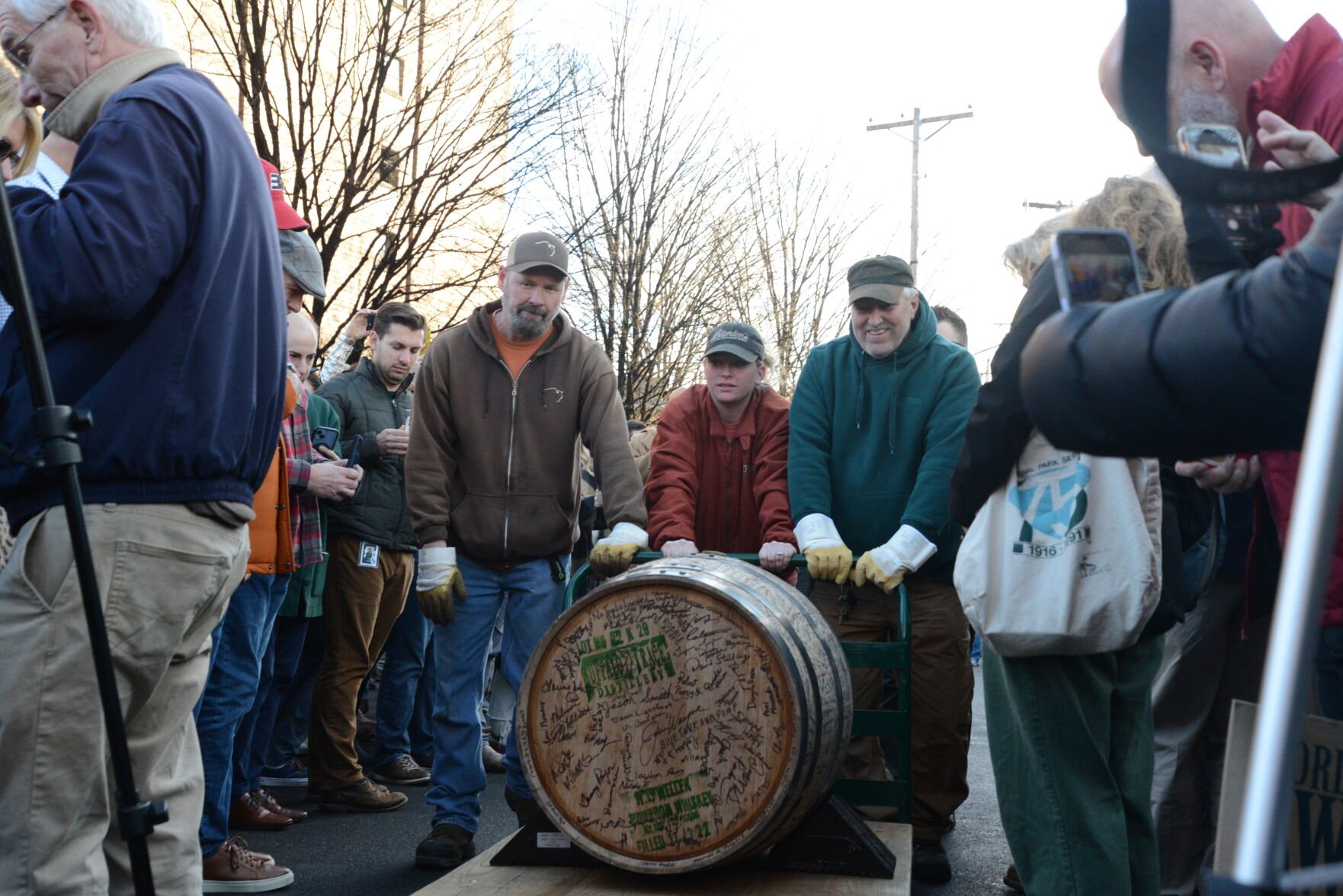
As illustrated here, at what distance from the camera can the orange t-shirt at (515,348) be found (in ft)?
18.2

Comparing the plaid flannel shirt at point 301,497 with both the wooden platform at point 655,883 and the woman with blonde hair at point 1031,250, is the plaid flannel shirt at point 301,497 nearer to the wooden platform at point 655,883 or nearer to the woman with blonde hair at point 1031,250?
the wooden platform at point 655,883

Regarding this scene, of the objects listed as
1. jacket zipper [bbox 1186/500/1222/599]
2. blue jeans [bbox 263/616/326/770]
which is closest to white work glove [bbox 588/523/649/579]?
jacket zipper [bbox 1186/500/1222/599]

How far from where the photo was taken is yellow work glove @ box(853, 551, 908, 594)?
15.6 ft

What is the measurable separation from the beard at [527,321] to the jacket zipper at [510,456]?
117mm

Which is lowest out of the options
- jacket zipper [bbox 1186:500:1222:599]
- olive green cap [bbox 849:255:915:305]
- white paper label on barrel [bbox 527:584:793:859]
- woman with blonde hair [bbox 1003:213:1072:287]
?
white paper label on barrel [bbox 527:584:793:859]

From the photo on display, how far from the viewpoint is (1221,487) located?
337 centimetres

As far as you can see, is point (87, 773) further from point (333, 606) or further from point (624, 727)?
point (333, 606)

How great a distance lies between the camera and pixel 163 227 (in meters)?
2.56

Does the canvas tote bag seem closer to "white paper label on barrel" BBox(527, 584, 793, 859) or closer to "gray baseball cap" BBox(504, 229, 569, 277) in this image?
"white paper label on barrel" BBox(527, 584, 793, 859)

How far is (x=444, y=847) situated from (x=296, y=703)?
2.08 meters

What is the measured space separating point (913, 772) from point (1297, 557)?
4.46m

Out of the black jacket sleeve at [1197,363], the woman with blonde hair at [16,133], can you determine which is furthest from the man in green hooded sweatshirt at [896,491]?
the black jacket sleeve at [1197,363]

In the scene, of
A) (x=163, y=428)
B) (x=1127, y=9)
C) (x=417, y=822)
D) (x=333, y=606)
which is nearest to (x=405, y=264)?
(x=333, y=606)

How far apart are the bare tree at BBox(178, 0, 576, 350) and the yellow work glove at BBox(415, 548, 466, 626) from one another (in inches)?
257
